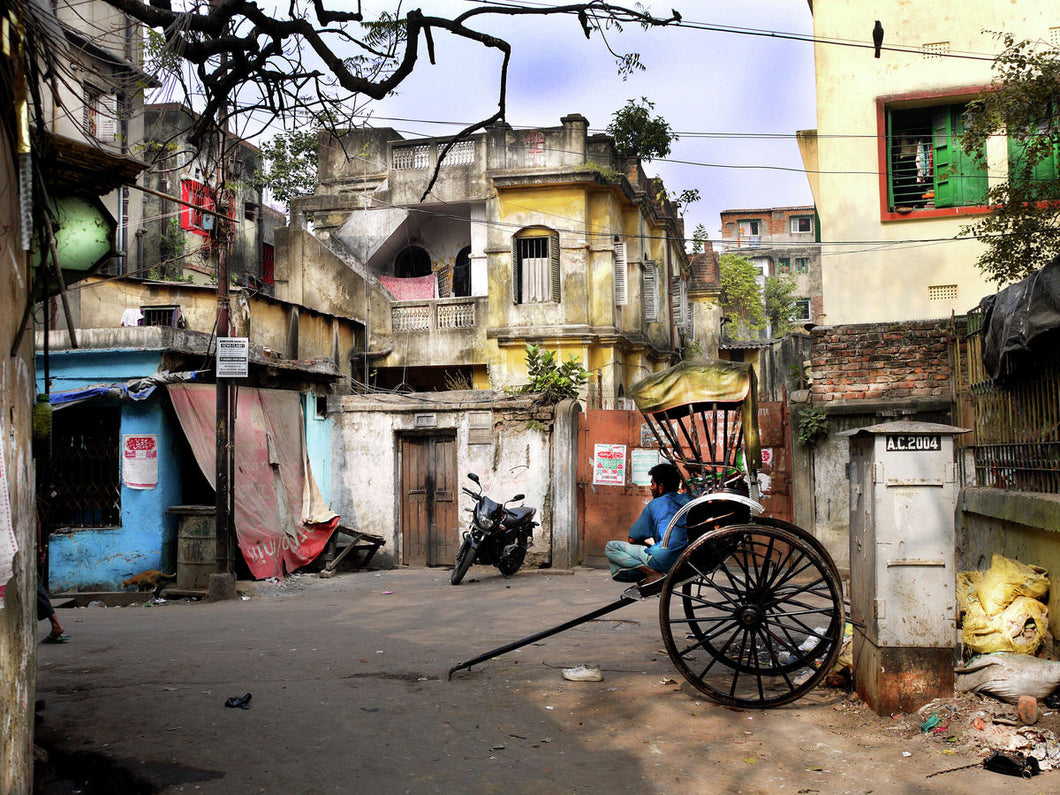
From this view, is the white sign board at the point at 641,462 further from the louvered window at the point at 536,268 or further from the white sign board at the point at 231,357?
the louvered window at the point at 536,268

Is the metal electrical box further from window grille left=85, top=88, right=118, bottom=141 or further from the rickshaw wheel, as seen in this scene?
window grille left=85, top=88, right=118, bottom=141

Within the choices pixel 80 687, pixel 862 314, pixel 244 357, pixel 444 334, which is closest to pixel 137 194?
pixel 444 334

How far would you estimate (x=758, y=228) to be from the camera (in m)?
52.9

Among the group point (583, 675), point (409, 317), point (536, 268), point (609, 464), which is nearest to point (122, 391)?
point (609, 464)

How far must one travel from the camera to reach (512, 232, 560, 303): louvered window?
2153 centimetres

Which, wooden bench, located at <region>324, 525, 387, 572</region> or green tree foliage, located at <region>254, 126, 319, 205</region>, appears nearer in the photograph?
wooden bench, located at <region>324, 525, 387, 572</region>

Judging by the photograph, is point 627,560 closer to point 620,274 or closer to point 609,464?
point 609,464

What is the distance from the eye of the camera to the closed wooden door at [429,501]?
15812mm

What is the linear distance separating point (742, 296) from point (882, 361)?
3167cm

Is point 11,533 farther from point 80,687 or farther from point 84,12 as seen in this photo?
point 84,12

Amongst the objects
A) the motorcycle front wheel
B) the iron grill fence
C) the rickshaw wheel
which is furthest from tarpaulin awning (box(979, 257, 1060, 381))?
the motorcycle front wheel

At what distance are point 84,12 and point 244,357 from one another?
20.2 ft

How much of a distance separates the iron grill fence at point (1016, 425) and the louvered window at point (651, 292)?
1505 centimetres

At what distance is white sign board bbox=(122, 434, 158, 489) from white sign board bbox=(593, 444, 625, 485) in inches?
264
